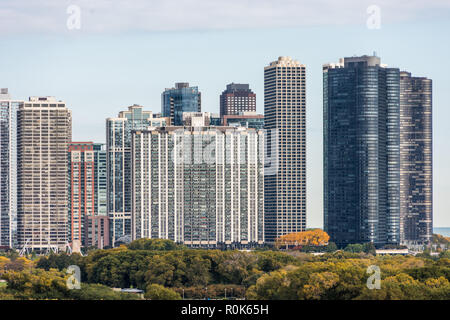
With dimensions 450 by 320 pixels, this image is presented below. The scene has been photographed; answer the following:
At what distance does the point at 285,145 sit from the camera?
174 metres

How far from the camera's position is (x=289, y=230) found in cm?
16825

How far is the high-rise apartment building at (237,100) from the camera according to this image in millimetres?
189875

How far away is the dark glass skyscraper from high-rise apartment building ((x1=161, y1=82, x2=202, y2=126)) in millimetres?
→ 22670

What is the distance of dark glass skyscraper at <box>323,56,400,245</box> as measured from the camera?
166 m

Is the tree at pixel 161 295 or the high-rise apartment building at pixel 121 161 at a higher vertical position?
the high-rise apartment building at pixel 121 161

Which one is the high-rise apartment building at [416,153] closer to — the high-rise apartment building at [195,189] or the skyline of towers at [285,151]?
the skyline of towers at [285,151]

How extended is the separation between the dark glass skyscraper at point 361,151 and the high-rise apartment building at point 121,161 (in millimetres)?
29569

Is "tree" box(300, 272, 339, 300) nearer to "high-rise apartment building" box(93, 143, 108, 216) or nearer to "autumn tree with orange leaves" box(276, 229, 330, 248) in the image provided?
"autumn tree with orange leaves" box(276, 229, 330, 248)

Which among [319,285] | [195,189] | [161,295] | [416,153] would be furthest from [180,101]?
[319,285]

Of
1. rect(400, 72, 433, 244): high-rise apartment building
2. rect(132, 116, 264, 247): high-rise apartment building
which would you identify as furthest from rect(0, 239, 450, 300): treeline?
rect(400, 72, 433, 244): high-rise apartment building

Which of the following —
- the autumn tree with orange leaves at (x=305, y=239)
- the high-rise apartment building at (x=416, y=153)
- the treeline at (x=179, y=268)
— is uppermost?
the high-rise apartment building at (x=416, y=153)

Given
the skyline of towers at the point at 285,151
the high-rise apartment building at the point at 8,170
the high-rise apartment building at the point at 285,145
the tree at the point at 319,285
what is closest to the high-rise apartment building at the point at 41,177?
the skyline of towers at the point at 285,151

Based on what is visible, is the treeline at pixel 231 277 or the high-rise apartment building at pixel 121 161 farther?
the high-rise apartment building at pixel 121 161
